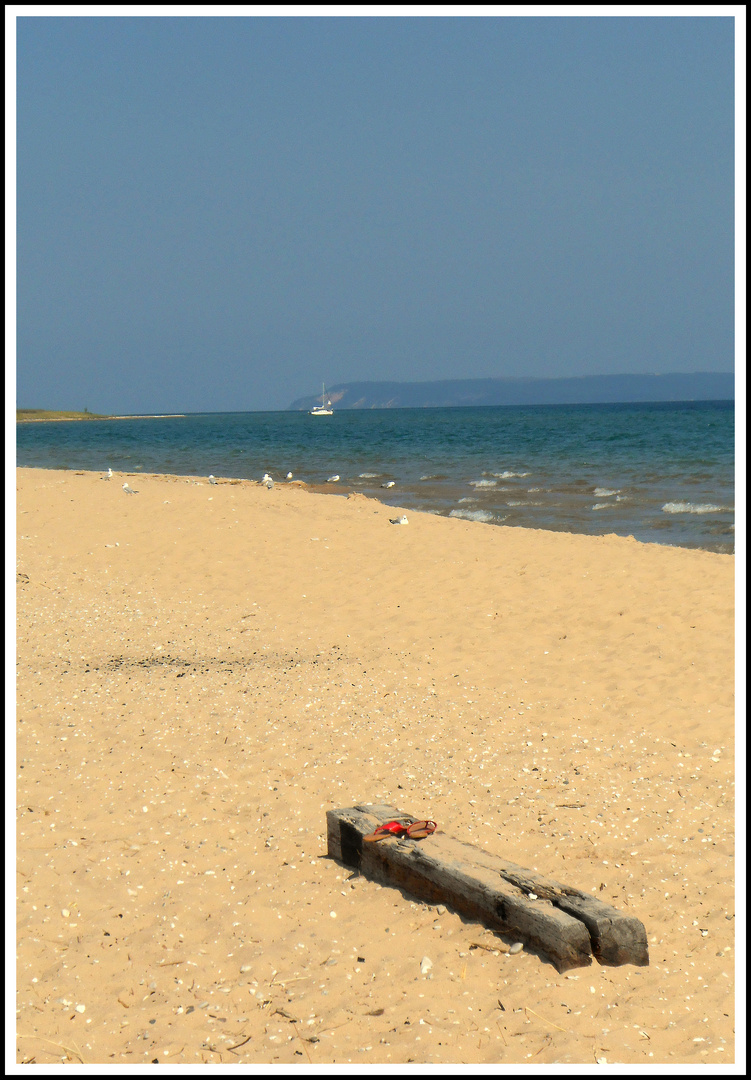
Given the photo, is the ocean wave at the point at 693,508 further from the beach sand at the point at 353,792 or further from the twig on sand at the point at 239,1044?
the twig on sand at the point at 239,1044

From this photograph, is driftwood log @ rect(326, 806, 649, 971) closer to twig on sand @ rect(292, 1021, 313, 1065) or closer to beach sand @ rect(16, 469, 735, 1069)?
beach sand @ rect(16, 469, 735, 1069)

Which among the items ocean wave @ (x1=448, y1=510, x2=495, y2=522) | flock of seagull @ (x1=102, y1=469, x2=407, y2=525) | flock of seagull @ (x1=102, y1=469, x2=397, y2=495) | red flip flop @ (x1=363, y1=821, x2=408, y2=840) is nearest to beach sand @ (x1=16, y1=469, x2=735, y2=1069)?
red flip flop @ (x1=363, y1=821, x2=408, y2=840)

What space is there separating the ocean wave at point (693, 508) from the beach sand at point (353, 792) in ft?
24.6

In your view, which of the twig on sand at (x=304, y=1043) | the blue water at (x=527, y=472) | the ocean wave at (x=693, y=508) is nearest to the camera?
the twig on sand at (x=304, y=1043)

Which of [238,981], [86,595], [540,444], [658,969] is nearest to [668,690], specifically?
[658,969]

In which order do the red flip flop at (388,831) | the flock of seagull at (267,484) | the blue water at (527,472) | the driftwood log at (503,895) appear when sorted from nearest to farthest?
1. the driftwood log at (503,895)
2. the red flip flop at (388,831)
3. the flock of seagull at (267,484)
4. the blue water at (527,472)

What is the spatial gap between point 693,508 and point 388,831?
51.3 feet

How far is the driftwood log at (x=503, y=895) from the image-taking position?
11.0 feet

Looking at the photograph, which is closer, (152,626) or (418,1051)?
(418,1051)

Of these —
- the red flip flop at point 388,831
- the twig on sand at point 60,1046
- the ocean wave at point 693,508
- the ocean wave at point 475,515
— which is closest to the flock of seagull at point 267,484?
the ocean wave at point 475,515

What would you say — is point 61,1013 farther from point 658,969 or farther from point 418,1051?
point 658,969

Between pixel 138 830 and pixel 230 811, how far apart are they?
0.54 meters

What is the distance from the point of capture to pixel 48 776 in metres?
5.21

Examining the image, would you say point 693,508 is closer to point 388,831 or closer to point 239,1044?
point 388,831
